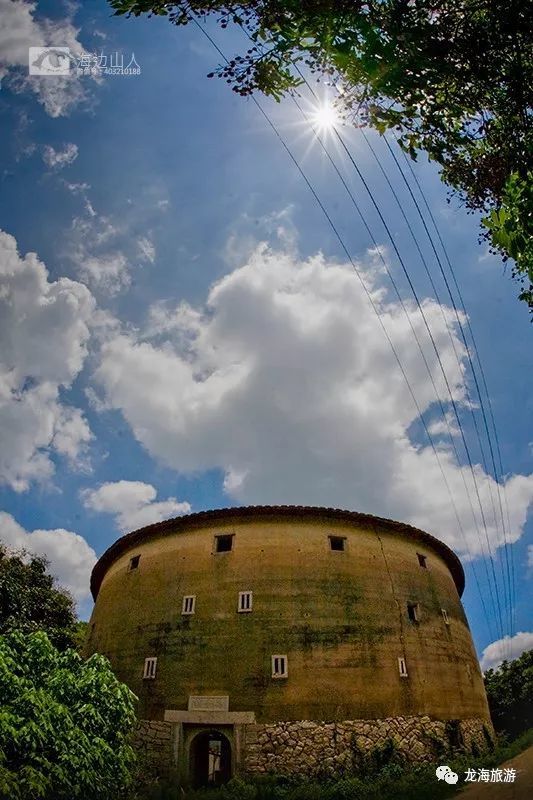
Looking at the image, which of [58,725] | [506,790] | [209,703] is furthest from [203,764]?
[58,725]

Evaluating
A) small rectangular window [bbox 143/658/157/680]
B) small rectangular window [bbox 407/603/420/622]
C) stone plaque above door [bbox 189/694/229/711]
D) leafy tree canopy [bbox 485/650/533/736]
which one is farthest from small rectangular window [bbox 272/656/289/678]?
leafy tree canopy [bbox 485/650/533/736]

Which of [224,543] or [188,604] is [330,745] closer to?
[188,604]

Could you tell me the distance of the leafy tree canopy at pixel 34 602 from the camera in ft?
58.3

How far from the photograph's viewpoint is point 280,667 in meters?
15.0

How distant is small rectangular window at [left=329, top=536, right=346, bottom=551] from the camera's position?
1814 cm

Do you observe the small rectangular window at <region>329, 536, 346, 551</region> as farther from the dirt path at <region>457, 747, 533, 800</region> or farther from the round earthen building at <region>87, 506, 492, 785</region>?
the dirt path at <region>457, 747, 533, 800</region>

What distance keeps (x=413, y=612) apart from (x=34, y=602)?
16456 millimetres

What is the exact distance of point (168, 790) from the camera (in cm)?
1340

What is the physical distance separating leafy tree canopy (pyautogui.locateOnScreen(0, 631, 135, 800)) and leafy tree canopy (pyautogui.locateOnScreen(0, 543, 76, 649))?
11039 millimetres

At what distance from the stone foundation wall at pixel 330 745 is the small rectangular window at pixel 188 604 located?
425 centimetres

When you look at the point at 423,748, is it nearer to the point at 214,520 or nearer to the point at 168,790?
the point at 168,790

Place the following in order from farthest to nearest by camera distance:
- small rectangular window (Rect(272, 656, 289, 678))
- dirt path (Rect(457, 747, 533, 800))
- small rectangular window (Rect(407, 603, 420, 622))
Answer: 1. small rectangular window (Rect(407, 603, 420, 622))
2. small rectangular window (Rect(272, 656, 289, 678))
3. dirt path (Rect(457, 747, 533, 800))
